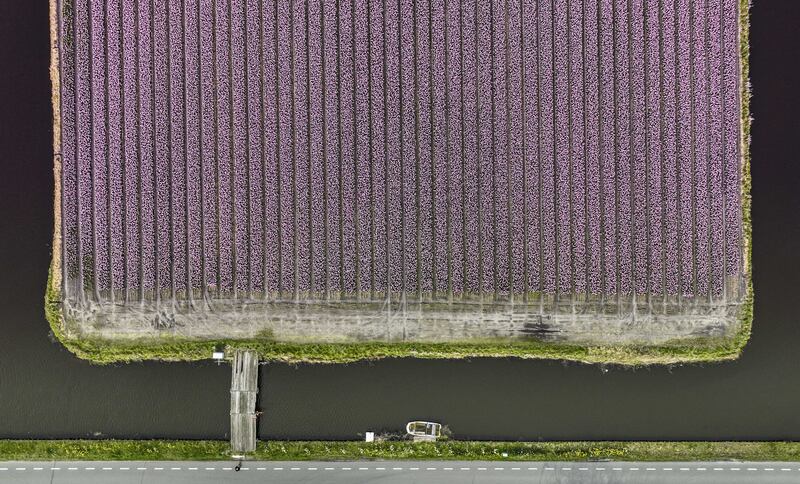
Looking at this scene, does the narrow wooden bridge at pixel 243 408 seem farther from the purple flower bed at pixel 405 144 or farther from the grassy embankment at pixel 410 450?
the purple flower bed at pixel 405 144

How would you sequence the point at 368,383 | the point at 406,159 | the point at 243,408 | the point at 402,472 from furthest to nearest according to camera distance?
1. the point at 406,159
2. the point at 368,383
3. the point at 402,472
4. the point at 243,408

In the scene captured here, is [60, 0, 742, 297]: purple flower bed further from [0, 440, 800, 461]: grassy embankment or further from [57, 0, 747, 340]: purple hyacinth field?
[0, 440, 800, 461]: grassy embankment

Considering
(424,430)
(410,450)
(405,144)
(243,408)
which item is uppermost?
(405,144)

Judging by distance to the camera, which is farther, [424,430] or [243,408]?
[424,430]

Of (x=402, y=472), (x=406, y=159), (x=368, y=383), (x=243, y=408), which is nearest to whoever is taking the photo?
(x=243, y=408)

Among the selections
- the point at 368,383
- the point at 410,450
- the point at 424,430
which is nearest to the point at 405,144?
the point at 368,383

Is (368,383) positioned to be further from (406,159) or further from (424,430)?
(406,159)

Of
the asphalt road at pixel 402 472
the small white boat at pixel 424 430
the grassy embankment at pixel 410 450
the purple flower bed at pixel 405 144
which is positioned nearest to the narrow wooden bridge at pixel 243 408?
the grassy embankment at pixel 410 450
